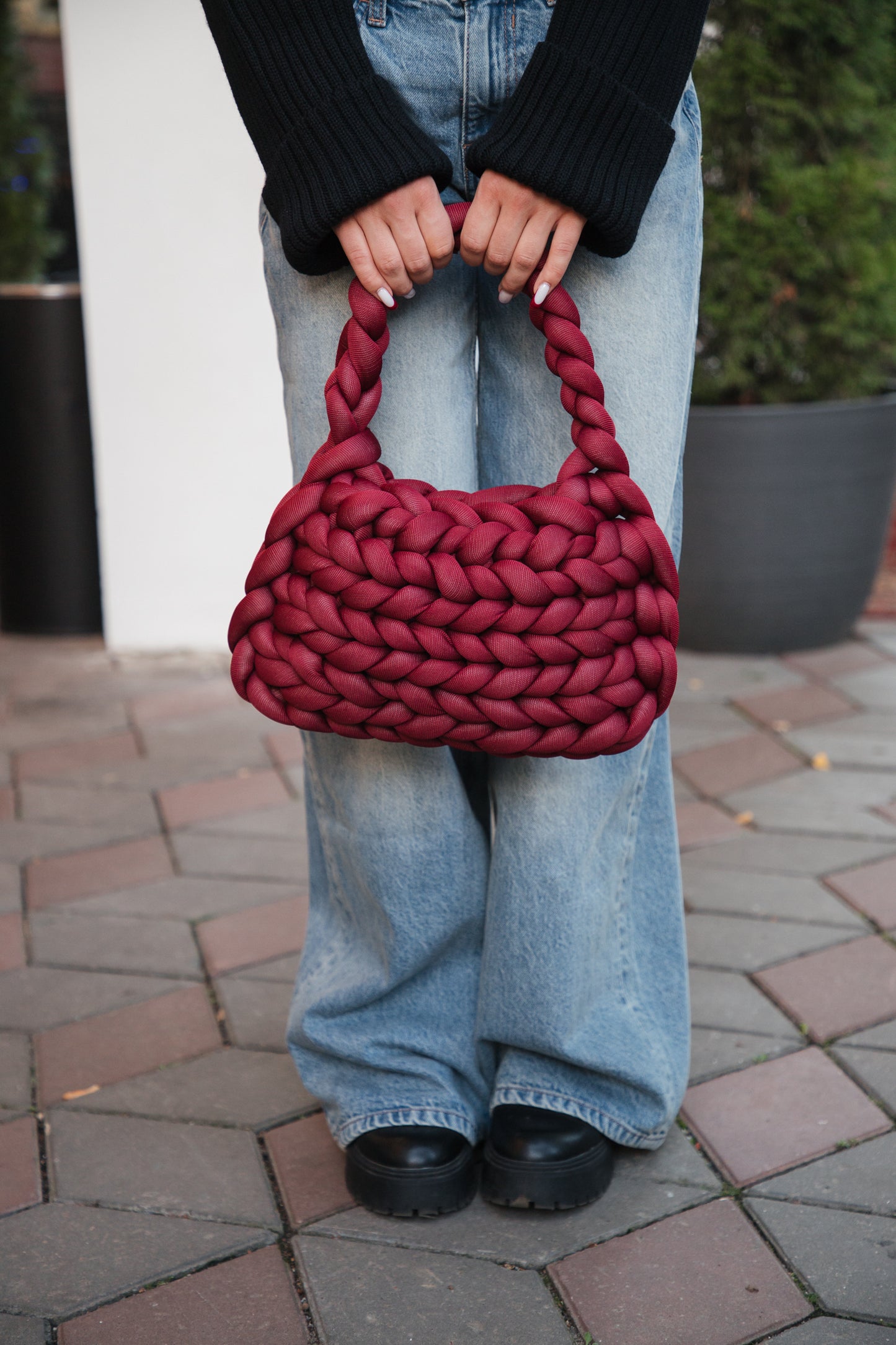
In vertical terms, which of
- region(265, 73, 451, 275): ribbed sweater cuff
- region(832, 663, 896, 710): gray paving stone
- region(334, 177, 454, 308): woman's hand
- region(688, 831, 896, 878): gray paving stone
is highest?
region(265, 73, 451, 275): ribbed sweater cuff

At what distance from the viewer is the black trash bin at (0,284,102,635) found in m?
2.78

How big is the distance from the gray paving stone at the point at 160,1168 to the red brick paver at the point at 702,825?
925mm

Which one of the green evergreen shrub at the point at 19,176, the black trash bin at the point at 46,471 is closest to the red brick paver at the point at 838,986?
the black trash bin at the point at 46,471

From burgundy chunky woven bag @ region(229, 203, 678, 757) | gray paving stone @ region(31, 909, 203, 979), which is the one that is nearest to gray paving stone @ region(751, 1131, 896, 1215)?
burgundy chunky woven bag @ region(229, 203, 678, 757)

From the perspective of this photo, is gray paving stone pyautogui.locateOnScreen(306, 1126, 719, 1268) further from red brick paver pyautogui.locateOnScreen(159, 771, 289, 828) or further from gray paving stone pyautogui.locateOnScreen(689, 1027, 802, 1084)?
red brick paver pyautogui.locateOnScreen(159, 771, 289, 828)

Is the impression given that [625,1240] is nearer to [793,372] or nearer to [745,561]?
[745,561]

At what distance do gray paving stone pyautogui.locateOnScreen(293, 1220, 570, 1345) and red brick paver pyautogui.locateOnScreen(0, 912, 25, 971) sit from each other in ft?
2.30

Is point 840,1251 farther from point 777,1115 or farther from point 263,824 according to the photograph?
point 263,824

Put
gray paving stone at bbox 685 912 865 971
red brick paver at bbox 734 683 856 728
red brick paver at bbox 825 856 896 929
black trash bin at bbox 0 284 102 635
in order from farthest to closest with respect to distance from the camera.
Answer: black trash bin at bbox 0 284 102 635, red brick paver at bbox 734 683 856 728, red brick paver at bbox 825 856 896 929, gray paving stone at bbox 685 912 865 971

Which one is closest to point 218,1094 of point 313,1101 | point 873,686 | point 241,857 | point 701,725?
point 313,1101

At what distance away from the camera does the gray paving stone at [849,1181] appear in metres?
1.24

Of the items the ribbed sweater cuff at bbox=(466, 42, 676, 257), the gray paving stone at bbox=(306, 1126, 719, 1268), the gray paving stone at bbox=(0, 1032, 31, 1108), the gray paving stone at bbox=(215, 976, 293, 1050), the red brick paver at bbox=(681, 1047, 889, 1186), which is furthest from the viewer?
the gray paving stone at bbox=(215, 976, 293, 1050)

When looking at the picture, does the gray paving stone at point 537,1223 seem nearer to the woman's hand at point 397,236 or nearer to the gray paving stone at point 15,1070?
the gray paving stone at point 15,1070

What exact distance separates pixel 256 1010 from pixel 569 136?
43.5 inches
